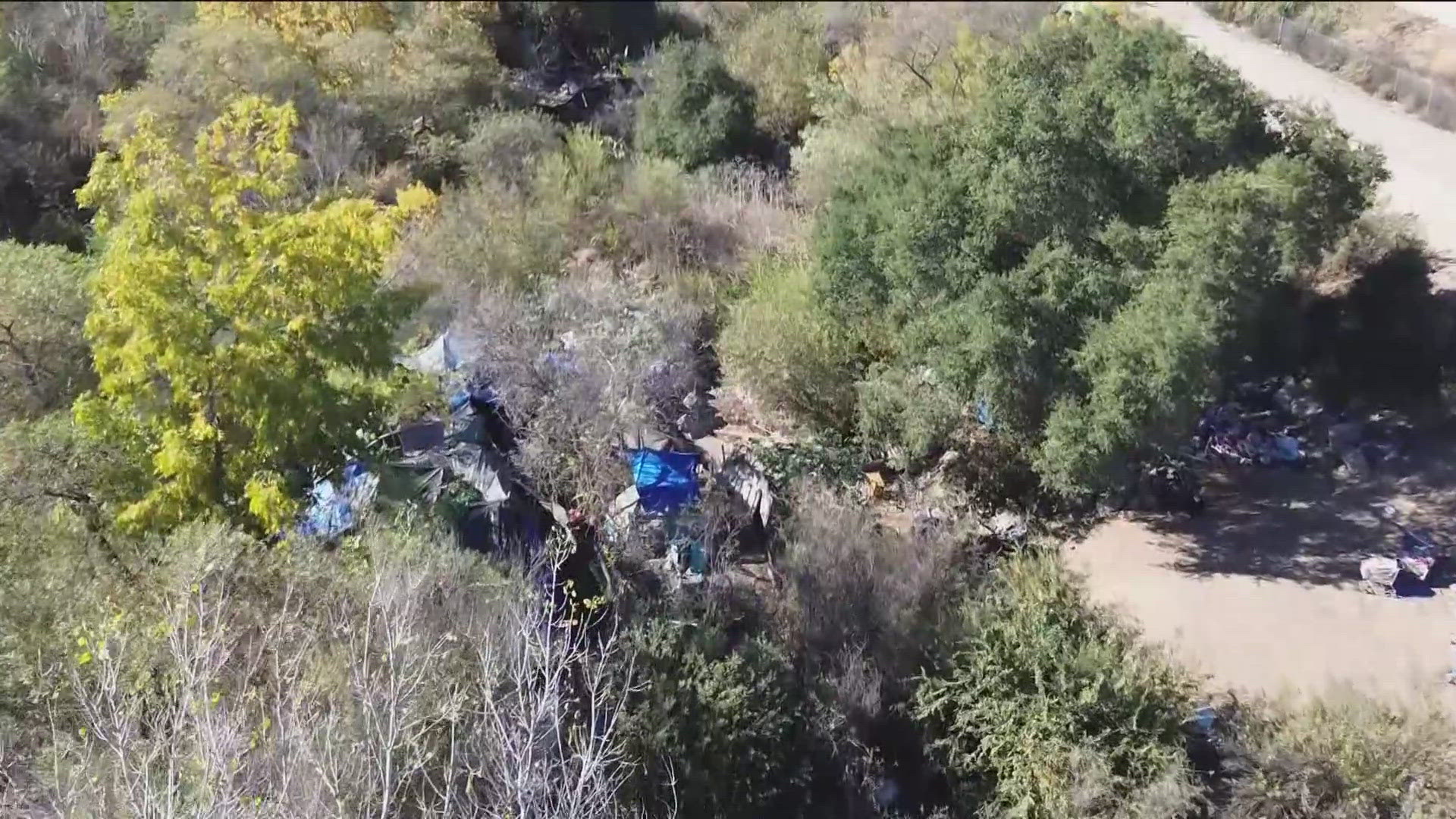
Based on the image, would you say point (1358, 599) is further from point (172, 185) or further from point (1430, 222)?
point (172, 185)

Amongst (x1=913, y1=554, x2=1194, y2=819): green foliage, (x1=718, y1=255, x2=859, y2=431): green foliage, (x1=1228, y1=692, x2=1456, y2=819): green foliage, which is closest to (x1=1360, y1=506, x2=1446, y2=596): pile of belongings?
(x1=1228, y1=692, x2=1456, y2=819): green foliage

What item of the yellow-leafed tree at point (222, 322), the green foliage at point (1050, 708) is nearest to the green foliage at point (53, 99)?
the yellow-leafed tree at point (222, 322)

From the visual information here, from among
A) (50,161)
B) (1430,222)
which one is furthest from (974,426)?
(50,161)

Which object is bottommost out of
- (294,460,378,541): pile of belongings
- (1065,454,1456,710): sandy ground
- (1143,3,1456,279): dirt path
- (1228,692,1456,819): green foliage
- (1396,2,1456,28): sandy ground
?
(1065,454,1456,710): sandy ground

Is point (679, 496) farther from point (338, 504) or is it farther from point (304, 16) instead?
point (304, 16)

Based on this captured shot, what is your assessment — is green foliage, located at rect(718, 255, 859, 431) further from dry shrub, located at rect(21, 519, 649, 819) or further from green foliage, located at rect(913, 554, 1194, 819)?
dry shrub, located at rect(21, 519, 649, 819)

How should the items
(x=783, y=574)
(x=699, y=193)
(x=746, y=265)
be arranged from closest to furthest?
1. (x=783, y=574)
2. (x=746, y=265)
3. (x=699, y=193)
